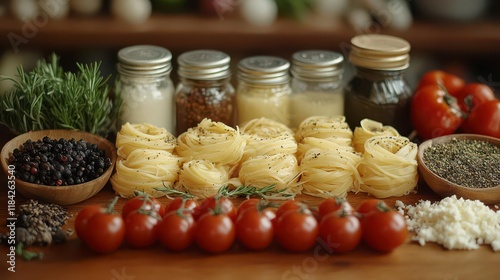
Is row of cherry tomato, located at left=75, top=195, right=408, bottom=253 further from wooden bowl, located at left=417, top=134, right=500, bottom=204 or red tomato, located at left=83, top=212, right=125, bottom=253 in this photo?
wooden bowl, located at left=417, top=134, right=500, bottom=204

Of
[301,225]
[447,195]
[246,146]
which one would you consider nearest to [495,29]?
[447,195]

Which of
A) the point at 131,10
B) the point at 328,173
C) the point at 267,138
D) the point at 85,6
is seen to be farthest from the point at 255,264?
the point at 85,6

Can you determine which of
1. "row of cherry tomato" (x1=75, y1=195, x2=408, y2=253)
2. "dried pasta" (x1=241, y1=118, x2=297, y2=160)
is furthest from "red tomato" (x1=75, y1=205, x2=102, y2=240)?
"dried pasta" (x1=241, y1=118, x2=297, y2=160)

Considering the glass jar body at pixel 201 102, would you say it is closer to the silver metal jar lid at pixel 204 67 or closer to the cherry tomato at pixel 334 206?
the silver metal jar lid at pixel 204 67

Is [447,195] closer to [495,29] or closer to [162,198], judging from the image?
[162,198]

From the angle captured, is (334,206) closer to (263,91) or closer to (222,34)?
(263,91)

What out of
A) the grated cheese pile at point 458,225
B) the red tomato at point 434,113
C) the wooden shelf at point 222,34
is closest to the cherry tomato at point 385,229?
the grated cheese pile at point 458,225

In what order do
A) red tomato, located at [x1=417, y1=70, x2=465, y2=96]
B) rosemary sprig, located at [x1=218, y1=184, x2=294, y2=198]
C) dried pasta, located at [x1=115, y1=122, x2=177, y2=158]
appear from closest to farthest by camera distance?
1. rosemary sprig, located at [x1=218, y1=184, x2=294, y2=198]
2. dried pasta, located at [x1=115, y1=122, x2=177, y2=158]
3. red tomato, located at [x1=417, y1=70, x2=465, y2=96]
